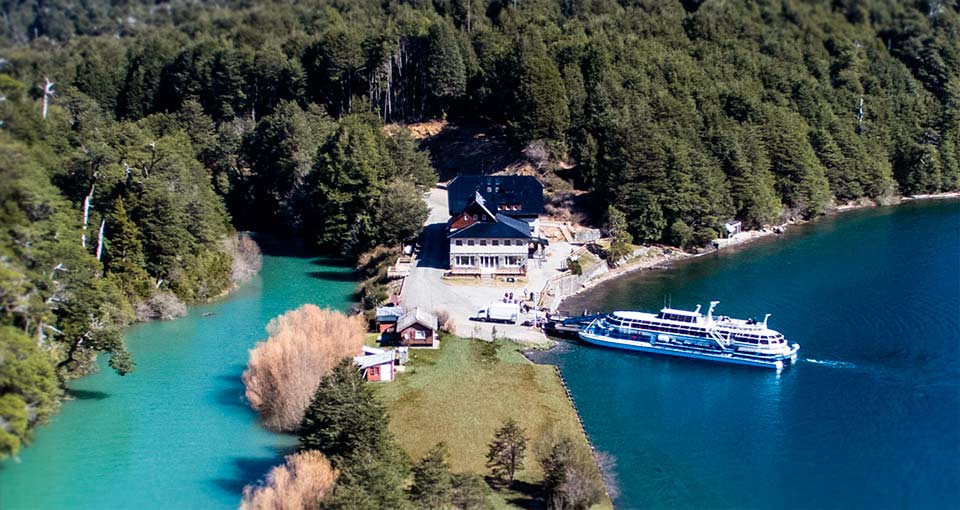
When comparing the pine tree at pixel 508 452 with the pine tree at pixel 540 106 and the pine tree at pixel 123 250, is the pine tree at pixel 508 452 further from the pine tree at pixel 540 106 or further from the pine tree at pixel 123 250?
the pine tree at pixel 540 106

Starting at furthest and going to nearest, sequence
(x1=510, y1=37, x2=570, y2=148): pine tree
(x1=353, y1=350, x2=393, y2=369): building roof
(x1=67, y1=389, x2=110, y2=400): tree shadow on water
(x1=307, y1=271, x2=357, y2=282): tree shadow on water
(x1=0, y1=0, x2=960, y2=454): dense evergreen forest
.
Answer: (x1=510, y1=37, x2=570, y2=148): pine tree < (x1=307, y1=271, x2=357, y2=282): tree shadow on water < (x1=0, y1=0, x2=960, y2=454): dense evergreen forest < (x1=353, y1=350, x2=393, y2=369): building roof < (x1=67, y1=389, x2=110, y2=400): tree shadow on water

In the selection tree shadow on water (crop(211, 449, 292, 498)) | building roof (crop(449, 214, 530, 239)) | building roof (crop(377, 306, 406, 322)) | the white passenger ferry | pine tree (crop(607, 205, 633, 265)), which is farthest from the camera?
pine tree (crop(607, 205, 633, 265))

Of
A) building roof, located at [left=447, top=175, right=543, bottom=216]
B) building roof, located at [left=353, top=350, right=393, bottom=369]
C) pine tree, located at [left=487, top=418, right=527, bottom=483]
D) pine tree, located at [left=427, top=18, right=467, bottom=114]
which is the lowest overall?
pine tree, located at [left=487, top=418, right=527, bottom=483]

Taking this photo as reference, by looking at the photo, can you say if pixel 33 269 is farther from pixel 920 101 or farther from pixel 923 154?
pixel 920 101

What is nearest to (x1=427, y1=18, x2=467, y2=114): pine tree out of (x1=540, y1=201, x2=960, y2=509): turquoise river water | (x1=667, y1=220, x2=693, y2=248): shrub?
(x1=667, y1=220, x2=693, y2=248): shrub

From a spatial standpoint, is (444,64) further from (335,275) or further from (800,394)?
(800,394)

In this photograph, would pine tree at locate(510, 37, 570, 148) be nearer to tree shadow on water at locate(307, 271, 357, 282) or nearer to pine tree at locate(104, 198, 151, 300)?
tree shadow on water at locate(307, 271, 357, 282)

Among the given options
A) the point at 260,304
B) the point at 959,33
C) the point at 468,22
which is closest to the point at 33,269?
the point at 260,304
